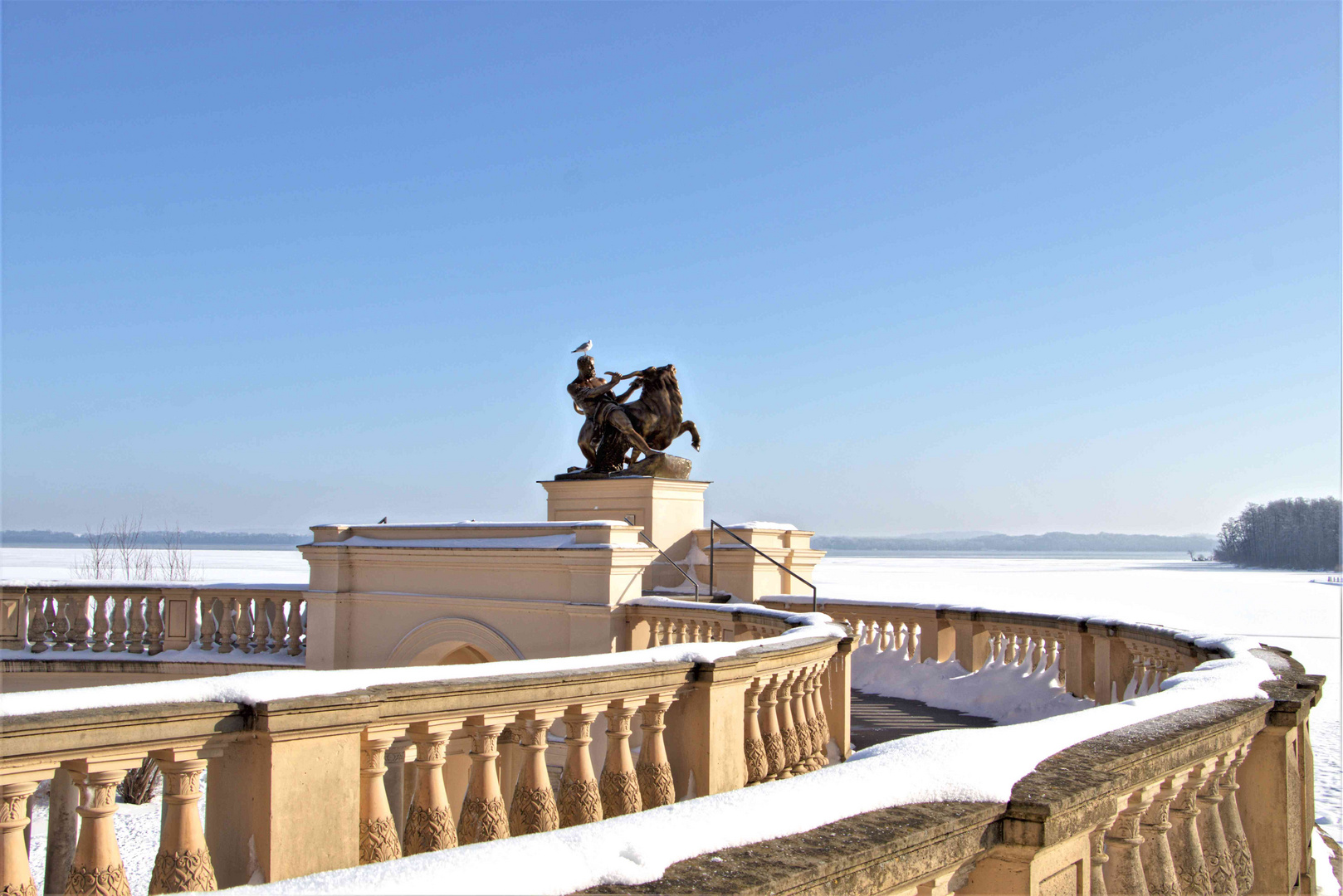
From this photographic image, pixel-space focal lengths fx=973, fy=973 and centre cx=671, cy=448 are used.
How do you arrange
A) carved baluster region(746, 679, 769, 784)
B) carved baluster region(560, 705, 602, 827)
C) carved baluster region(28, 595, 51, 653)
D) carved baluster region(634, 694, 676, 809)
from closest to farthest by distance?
carved baluster region(560, 705, 602, 827) < carved baluster region(634, 694, 676, 809) < carved baluster region(746, 679, 769, 784) < carved baluster region(28, 595, 51, 653)

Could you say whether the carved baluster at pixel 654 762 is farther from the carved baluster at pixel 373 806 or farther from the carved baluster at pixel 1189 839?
the carved baluster at pixel 1189 839

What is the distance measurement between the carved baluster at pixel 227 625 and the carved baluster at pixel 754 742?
959 cm

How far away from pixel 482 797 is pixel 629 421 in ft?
35.7

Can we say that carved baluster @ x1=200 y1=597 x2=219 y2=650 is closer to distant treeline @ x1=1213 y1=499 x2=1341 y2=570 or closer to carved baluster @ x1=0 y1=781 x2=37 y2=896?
carved baluster @ x1=0 y1=781 x2=37 y2=896

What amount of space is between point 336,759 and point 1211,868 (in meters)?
3.39

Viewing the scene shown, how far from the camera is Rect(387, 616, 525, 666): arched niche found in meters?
11.3

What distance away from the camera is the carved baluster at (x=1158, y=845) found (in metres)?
3.39

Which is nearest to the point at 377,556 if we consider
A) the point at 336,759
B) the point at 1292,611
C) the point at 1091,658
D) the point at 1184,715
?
the point at 1091,658

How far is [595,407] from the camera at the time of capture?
15023 millimetres

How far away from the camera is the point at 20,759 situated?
2770mm

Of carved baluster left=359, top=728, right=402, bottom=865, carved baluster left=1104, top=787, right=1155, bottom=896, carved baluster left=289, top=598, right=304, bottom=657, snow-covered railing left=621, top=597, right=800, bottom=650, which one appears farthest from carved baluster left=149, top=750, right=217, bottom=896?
carved baluster left=289, top=598, right=304, bottom=657

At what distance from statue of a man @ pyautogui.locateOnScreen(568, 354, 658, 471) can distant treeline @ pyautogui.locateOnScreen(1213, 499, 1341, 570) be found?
106460mm

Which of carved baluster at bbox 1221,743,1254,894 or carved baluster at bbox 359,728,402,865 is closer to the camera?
carved baluster at bbox 359,728,402,865

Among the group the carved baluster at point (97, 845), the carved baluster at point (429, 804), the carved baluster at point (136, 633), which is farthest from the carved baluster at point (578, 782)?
the carved baluster at point (136, 633)
